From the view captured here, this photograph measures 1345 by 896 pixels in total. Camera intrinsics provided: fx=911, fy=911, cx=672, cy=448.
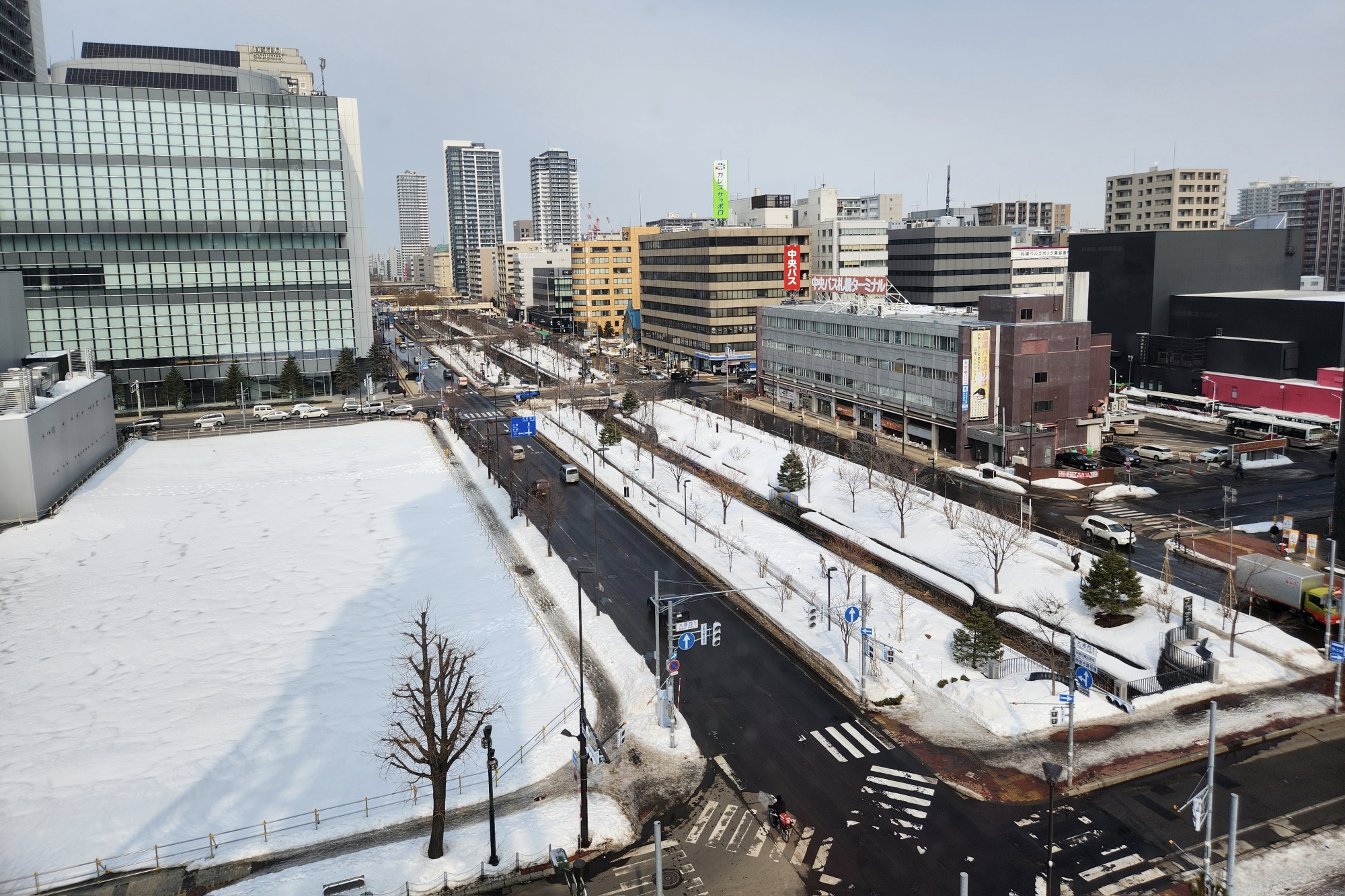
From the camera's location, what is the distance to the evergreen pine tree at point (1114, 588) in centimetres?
4388

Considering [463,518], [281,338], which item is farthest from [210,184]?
[463,518]

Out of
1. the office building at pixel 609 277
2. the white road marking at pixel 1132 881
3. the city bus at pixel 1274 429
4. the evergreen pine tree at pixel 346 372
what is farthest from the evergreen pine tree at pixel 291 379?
the white road marking at pixel 1132 881

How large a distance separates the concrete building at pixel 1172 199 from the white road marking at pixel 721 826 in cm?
16570

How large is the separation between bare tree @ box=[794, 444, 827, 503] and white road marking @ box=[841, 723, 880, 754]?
3274 centimetres

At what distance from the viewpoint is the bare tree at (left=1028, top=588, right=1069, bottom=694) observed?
41906 millimetres

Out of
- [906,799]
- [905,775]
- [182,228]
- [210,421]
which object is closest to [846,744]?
[905,775]

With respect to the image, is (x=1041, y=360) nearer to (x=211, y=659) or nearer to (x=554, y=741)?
(x=554, y=741)

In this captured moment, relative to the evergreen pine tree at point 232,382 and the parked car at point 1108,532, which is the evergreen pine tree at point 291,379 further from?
the parked car at point 1108,532

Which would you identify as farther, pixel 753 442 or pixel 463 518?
pixel 753 442

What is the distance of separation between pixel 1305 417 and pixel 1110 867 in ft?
263

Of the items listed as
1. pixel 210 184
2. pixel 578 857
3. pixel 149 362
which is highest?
pixel 210 184

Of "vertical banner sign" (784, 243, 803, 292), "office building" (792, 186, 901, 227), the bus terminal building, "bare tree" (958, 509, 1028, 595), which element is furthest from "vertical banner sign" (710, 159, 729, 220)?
"bare tree" (958, 509, 1028, 595)

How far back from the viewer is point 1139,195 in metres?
176

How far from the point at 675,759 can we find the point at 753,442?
52.4m
